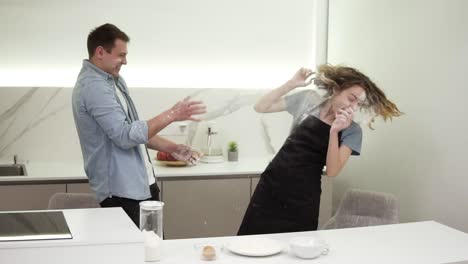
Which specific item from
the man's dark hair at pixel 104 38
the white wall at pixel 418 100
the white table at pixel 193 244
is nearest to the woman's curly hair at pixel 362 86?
the white wall at pixel 418 100

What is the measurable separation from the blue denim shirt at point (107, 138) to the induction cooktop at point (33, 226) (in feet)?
1.61

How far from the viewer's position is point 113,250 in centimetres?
200

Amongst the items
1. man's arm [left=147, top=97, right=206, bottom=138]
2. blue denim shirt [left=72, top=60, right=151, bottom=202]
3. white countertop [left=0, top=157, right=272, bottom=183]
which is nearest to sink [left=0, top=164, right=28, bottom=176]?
white countertop [left=0, top=157, right=272, bottom=183]

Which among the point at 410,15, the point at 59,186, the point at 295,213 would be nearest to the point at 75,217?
the point at 295,213

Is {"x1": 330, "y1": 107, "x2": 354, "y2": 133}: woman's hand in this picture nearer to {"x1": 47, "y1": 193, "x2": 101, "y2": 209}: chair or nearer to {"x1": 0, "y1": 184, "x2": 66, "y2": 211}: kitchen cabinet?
{"x1": 47, "y1": 193, "x2": 101, "y2": 209}: chair

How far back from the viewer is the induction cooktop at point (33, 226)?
2.00 metres

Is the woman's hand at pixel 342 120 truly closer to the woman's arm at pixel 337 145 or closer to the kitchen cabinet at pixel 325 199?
the woman's arm at pixel 337 145

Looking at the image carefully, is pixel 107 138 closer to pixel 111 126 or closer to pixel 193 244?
pixel 111 126

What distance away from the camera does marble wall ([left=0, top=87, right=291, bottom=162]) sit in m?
4.16

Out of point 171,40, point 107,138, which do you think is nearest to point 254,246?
point 107,138

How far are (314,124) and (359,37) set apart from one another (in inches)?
62.0

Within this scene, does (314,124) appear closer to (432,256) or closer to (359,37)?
(432,256)

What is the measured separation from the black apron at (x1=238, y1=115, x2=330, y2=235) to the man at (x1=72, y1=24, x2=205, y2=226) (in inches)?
20.6

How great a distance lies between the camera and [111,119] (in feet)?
9.07
